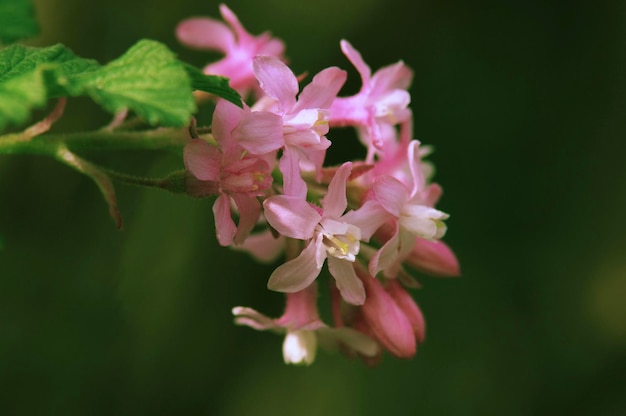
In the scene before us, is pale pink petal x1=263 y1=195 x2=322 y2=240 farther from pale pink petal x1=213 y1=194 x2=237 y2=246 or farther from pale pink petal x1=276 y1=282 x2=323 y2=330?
pale pink petal x1=276 y1=282 x2=323 y2=330

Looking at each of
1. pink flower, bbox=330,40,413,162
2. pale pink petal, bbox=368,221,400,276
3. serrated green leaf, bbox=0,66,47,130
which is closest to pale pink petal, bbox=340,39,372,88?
pink flower, bbox=330,40,413,162

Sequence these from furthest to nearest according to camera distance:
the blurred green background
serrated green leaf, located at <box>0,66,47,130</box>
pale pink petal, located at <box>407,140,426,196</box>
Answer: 1. the blurred green background
2. pale pink petal, located at <box>407,140,426,196</box>
3. serrated green leaf, located at <box>0,66,47,130</box>

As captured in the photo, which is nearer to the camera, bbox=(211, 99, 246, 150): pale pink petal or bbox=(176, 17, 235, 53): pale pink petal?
bbox=(211, 99, 246, 150): pale pink petal

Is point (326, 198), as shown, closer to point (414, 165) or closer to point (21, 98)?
point (414, 165)

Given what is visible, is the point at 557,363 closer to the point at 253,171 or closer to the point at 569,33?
the point at 569,33

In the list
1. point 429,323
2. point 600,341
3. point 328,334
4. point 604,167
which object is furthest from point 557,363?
point 328,334

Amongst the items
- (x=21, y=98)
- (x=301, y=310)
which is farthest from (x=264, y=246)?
(x=21, y=98)

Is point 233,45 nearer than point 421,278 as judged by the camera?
Yes

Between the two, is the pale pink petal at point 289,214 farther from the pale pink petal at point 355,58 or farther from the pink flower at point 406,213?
the pale pink petal at point 355,58
